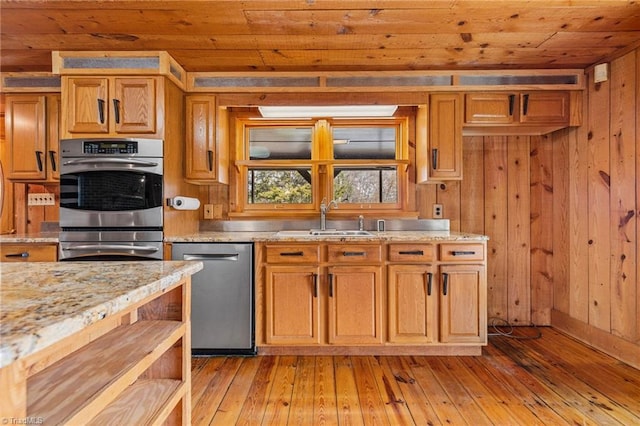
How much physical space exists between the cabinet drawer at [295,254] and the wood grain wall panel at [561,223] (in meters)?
2.18

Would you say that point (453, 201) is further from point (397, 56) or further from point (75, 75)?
point (75, 75)

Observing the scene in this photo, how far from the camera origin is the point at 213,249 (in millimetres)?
2441

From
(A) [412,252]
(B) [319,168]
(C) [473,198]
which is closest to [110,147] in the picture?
(B) [319,168]

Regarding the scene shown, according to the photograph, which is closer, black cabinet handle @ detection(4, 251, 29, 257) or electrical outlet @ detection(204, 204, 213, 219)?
black cabinet handle @ detection(4, 251, 29, 257)

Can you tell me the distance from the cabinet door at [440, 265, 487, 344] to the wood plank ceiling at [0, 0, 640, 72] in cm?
159

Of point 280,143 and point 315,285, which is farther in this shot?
point 280,143

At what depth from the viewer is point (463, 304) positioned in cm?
243

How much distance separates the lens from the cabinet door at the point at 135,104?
239cm

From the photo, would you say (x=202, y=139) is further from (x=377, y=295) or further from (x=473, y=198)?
(x=473, y=198)

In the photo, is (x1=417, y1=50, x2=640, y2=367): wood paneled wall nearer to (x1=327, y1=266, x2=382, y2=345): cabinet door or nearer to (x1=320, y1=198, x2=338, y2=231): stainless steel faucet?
(x1=320, y1=198, x2=338, y2=231): stainless steel faucet

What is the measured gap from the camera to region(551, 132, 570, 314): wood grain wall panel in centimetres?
288

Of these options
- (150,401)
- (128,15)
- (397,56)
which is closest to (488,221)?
(397,56)

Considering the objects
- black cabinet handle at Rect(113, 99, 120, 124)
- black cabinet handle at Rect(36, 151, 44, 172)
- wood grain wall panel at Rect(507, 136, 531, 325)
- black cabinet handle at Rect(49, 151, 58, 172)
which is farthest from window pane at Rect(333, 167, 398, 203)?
black cabinet handle at Rect(36, 151, 44, 172)

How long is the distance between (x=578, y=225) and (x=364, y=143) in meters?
1.91
